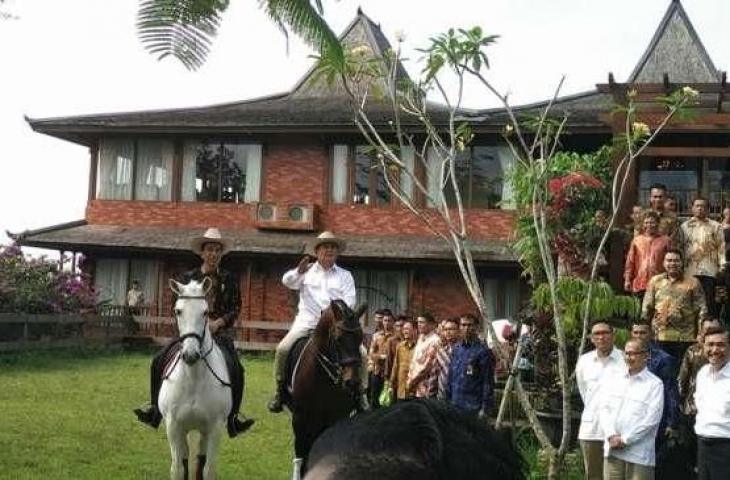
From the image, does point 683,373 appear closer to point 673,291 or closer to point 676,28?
point 673,291

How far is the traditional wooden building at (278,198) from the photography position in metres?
23.4

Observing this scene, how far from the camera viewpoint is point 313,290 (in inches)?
343

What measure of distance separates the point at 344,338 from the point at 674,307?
133 inches

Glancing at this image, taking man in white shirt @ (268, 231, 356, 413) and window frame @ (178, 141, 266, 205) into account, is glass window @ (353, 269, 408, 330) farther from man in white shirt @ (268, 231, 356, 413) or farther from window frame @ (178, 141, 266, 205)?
man in white shirt @ (268, 231, 356, 413)

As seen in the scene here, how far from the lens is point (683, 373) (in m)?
8.14

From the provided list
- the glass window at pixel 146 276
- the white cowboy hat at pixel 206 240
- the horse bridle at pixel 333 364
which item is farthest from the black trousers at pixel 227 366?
the glass window at pixel 146 276

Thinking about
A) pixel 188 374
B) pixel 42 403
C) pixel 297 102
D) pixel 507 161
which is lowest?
pixel 42 403

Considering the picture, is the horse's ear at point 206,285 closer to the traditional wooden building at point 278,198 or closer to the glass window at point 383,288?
the traditional wooden building at point 278,198

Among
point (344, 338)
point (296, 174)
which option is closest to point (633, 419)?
point (344, 338)

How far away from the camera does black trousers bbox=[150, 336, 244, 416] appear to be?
8641 millimetres

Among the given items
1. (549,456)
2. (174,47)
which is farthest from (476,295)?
(174,47)

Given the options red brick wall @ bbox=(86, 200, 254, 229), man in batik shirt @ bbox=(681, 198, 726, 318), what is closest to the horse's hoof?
man in batik shirt @ bbox=(681, 198, 726, 318)

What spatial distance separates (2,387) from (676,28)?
19469 millimetres

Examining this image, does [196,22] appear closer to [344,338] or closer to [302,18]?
[302,18]
